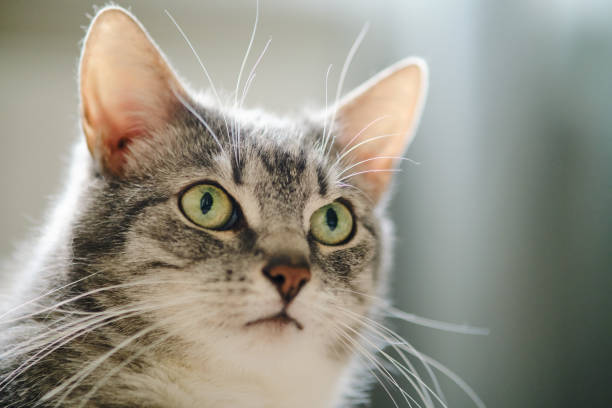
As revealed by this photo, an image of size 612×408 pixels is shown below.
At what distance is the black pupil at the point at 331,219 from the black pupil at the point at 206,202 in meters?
0.28

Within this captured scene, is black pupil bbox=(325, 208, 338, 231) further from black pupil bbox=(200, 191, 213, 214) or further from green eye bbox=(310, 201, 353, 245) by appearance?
black pupil bbox=(200, 191, 213, 214)

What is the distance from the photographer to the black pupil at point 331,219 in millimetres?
1248

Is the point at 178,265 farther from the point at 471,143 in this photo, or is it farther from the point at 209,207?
the point at 471,143

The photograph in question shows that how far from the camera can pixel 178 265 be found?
1.02 m

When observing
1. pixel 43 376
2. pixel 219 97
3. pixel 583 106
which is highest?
pixel 583 106

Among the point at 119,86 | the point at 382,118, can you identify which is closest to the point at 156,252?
the point at 119,86

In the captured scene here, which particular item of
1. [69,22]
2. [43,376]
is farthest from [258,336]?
[69,22]

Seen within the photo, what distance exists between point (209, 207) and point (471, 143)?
1.38m

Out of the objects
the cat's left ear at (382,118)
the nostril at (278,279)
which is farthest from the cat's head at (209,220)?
the cat's left ear at (382,118)

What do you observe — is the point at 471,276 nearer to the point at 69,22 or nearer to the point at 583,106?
the point at 583,106

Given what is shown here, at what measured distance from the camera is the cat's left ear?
1.44m

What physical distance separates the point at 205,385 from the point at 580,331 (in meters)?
1.52

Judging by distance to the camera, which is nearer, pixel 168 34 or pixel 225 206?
pixel 225 206

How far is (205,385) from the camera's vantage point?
106cm
